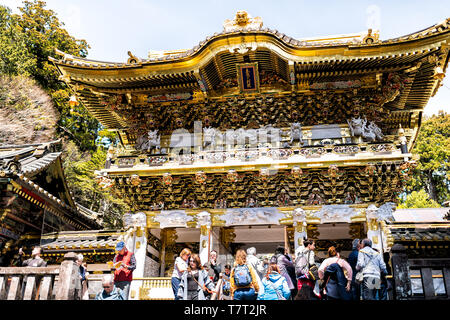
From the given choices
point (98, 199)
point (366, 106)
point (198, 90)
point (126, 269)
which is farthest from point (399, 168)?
point (98, 199)

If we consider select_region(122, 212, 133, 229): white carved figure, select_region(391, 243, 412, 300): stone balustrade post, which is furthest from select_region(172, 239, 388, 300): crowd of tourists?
select_region(122, 212, 133, 229): white carved figure

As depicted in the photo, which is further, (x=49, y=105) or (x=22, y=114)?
(x=49, y=105)

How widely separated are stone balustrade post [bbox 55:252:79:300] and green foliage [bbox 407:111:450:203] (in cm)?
2946

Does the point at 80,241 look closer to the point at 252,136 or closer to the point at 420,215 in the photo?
the point at 252,136

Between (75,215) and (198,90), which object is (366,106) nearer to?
(198,90)

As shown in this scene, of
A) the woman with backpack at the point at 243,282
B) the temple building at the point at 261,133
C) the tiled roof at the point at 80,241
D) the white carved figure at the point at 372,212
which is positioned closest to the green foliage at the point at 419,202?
the temple building at the point at 261,133

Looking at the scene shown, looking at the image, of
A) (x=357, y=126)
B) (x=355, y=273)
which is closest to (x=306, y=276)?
(x=355, y=273)

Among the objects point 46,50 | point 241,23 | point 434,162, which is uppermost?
point 46,50

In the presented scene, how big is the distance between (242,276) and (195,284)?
1024 mm

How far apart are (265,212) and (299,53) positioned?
5.12 metres

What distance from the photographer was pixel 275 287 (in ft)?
19.3

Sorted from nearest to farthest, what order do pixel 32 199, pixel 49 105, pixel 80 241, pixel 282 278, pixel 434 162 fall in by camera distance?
pixel 282 278, pixel 32 199, pixel 80 241, pixel 49 105, pixel 434 162

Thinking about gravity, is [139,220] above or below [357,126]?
below

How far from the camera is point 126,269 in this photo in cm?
683
